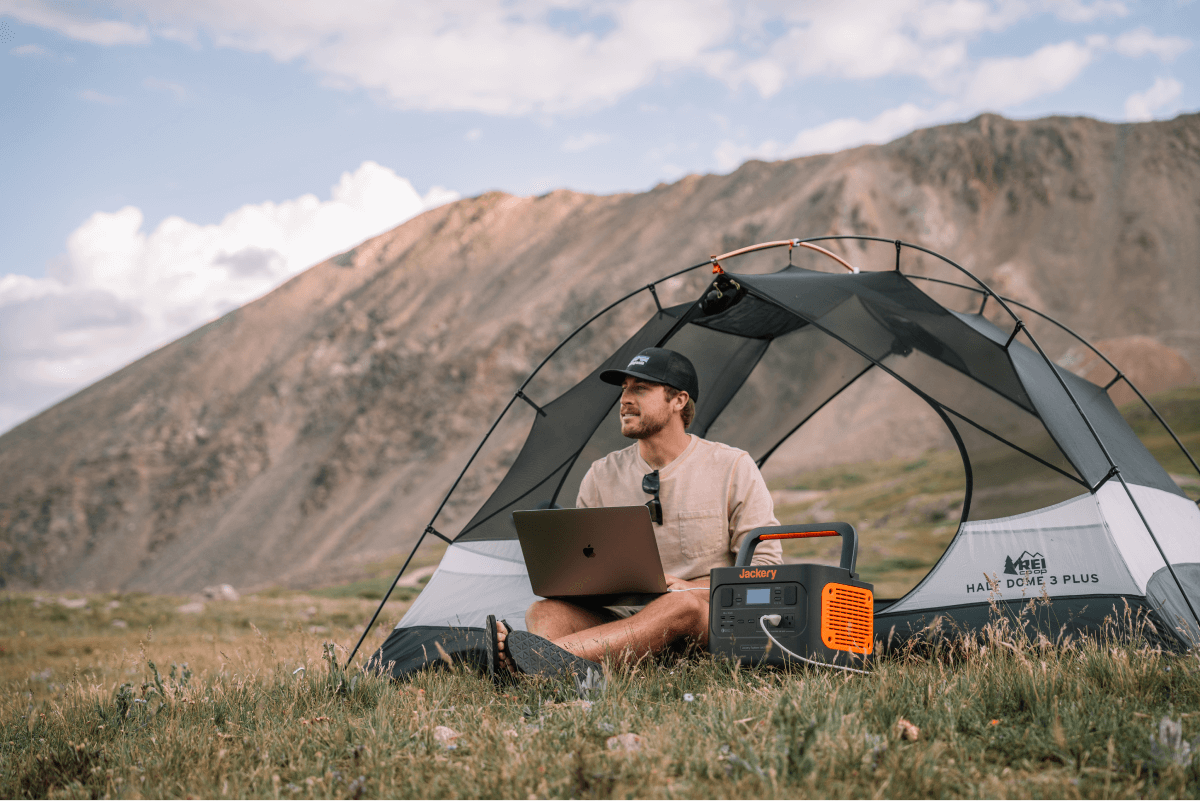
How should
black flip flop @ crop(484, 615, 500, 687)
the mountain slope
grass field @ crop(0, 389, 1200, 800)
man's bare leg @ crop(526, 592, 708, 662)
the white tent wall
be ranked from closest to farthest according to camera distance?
grass field @ crop(0, 389, 1200, 800), black flip flop @ crop(484, 615, 500, 687), man's bare leg @ crop(526, 592, 708, 662), the white tent wall, the mountain slope

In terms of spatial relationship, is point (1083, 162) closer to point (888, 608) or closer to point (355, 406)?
point (355, 406)

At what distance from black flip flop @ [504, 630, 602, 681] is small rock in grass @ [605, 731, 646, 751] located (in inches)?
33.5

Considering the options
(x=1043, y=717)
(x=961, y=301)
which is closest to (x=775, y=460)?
(x=961, y=301)

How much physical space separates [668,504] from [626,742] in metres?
1.98

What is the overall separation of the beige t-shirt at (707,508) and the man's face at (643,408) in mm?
243

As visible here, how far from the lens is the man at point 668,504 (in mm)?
3781

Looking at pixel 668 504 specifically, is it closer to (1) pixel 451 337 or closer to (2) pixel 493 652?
(2) pixel 493 652

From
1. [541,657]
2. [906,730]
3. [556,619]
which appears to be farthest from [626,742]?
[556,619]

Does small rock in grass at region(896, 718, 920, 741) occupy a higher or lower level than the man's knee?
lower

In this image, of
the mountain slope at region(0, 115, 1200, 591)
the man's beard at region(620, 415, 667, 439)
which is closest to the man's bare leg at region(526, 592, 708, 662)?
the man's beard at region(620, 415, 667, 439)

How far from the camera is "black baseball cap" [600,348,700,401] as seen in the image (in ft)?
14.4

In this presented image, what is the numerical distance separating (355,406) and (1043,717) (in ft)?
126

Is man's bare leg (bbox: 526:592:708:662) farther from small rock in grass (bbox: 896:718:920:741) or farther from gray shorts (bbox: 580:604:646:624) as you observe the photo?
small rock in grass (bbox: 896:718:920:741)

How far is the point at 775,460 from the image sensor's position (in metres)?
27.7
